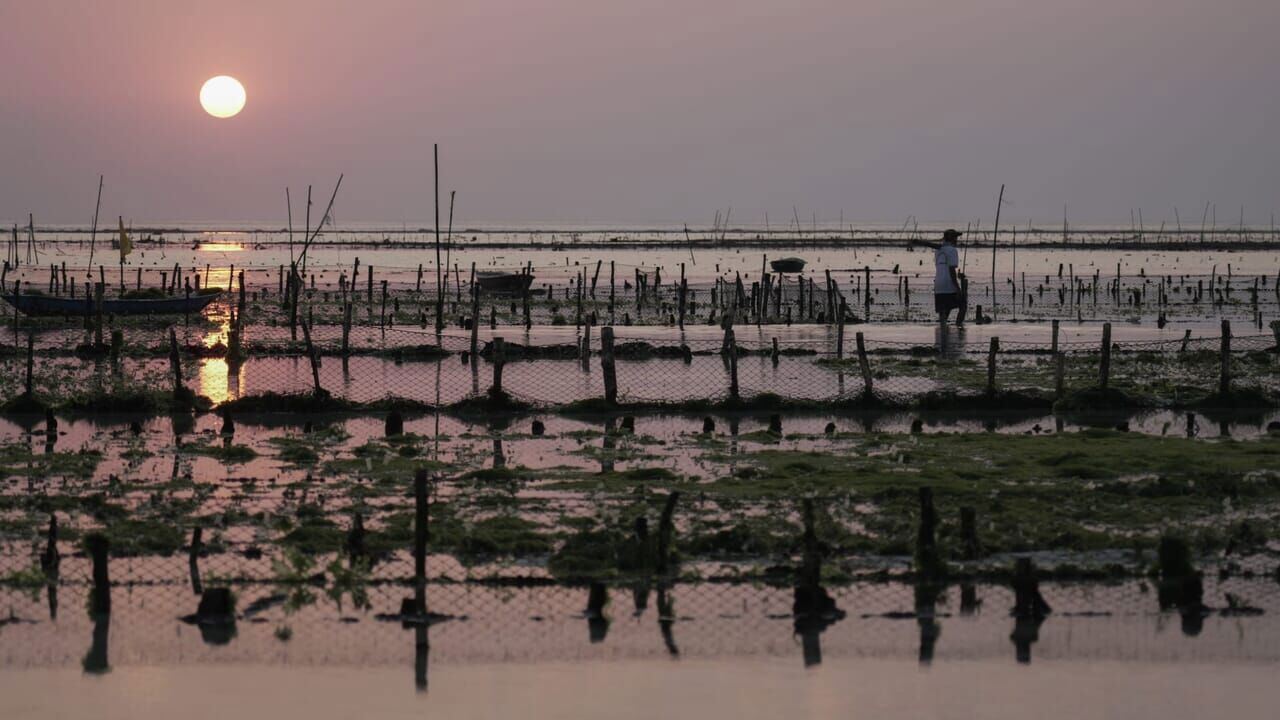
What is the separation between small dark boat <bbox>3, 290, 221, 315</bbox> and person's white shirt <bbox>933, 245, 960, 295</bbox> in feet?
61.9

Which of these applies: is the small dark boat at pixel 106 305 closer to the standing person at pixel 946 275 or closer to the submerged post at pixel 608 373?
the standing person at pixel 946 275

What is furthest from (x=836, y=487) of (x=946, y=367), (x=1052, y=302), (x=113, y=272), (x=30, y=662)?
(x=113, y=272)

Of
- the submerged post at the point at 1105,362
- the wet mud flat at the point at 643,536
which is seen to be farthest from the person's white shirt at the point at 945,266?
the submerged post at the point at 1105,362

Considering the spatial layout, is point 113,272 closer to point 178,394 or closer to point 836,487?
point 178,394

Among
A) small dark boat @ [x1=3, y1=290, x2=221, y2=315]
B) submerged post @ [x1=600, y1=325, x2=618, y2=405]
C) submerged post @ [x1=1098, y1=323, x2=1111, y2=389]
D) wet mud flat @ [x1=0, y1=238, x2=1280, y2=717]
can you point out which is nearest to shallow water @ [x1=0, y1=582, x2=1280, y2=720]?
wet mud flat @ [x1=0, y1=238, x2=1280, y2=717]

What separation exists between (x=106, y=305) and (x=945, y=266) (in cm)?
2023

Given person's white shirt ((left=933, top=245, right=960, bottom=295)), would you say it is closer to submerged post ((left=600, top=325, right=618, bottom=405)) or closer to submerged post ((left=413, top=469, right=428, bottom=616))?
submerged post ((left=600, top=325, right=618, bottom=405))

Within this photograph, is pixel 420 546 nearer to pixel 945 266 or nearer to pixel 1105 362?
pixel 1105 362

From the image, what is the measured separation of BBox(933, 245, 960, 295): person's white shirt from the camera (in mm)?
28484

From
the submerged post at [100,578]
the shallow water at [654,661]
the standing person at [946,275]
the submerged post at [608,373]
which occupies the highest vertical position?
the standing person at [946,275]

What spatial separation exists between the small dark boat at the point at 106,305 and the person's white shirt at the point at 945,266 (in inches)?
743

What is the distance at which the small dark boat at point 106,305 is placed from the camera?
36.2m

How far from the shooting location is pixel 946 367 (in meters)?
25.7

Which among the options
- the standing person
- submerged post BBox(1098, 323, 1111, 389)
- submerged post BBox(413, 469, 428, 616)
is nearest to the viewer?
submerged post BBox(413, 469, 428, 616)
